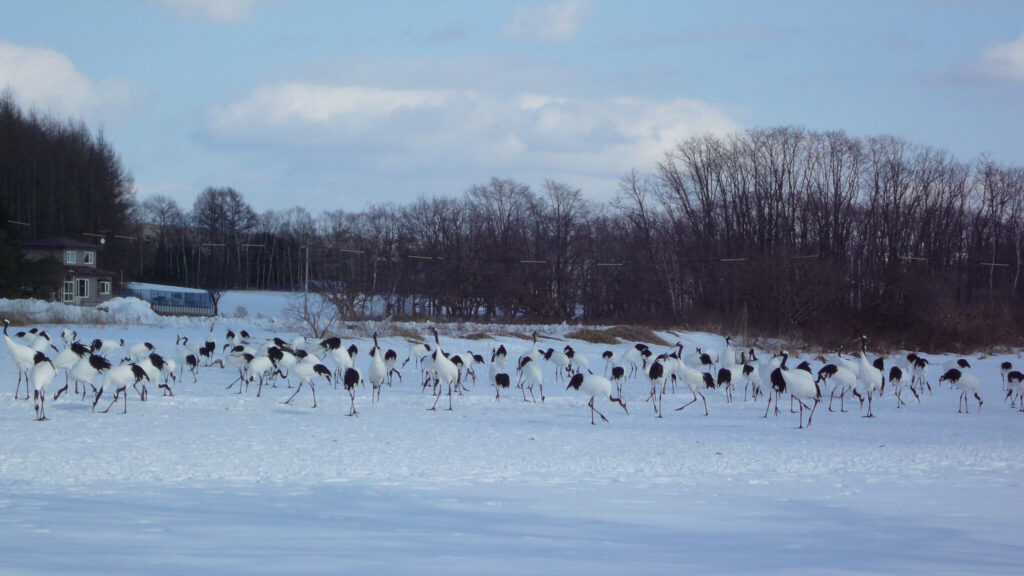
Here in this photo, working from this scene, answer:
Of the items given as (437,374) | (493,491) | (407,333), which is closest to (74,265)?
(407,333)

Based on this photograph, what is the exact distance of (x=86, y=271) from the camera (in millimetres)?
62375

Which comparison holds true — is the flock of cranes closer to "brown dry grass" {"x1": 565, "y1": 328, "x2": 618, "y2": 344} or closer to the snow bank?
the snow bank

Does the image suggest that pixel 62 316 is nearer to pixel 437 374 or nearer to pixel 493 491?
pixel 437 374

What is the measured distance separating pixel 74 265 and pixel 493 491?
59.6 metres

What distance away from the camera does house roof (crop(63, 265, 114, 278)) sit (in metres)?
60.8

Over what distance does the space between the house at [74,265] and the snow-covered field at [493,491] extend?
48.4 m

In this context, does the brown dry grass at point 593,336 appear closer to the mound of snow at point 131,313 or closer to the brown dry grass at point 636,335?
the brown dry grass at point 636,335

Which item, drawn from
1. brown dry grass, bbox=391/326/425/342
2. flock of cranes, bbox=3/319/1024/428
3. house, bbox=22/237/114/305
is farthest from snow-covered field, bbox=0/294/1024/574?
house, bbox=22/237/114/305

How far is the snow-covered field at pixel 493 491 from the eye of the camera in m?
7.31

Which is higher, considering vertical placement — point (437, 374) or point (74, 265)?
point (74, 265)

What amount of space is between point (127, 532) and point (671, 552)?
180 inches

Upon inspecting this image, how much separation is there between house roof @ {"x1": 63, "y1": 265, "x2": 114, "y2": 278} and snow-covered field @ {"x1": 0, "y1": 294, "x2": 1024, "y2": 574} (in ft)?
158

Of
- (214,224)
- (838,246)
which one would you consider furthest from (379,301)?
(214,224)

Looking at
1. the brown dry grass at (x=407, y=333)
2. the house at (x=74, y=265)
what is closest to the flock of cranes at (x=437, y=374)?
the brown dry grass at (x=407, y=333)
